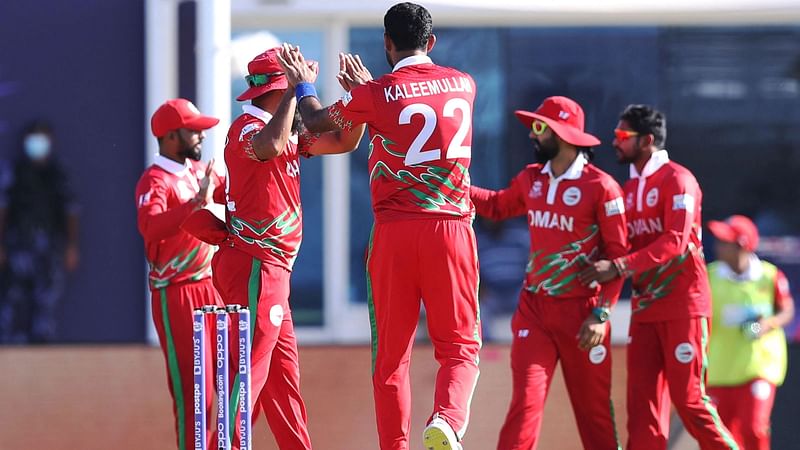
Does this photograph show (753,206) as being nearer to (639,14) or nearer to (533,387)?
(639,14)

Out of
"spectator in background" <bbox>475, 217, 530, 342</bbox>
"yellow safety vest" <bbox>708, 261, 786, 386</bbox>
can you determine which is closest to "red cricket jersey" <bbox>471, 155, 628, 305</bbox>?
"yellow safety vest" <bbox>708, 261, 786, 386</bbox>

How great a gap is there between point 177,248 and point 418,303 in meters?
1.69

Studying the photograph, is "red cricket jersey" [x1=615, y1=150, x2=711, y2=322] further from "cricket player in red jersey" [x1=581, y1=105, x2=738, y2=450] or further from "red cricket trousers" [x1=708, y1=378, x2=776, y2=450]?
"red cricket trousers" [x1=708, y1=378, x2=776, y2=450]

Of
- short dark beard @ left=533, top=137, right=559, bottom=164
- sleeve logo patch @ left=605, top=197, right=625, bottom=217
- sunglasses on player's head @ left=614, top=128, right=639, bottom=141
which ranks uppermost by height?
sunglasses on player's head @ left=614, top=128, right=639, bottom=141

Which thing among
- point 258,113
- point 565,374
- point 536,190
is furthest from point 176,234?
point 565,374

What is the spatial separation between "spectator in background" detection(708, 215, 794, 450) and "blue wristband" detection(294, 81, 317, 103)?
3.28 m

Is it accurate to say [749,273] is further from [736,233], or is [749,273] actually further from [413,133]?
[413,133]

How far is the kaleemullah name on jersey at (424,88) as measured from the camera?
18.9 ft

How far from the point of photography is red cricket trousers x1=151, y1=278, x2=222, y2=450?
679cm

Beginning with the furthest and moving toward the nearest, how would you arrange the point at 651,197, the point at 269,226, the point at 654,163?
the point at 654,163 → the point at 651,197 → the point at 269,226

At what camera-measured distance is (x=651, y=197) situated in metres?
7.27

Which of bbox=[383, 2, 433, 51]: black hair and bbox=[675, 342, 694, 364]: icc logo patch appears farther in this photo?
bbox=[675, 342, 694, 364]: icc logo patch

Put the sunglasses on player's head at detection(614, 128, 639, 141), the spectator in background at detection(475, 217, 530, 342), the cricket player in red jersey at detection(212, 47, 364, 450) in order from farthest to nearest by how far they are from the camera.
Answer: the spectator in background at detection(475, 217, 530, 342)
the sunglasses on player's head at detection(614, 128, 639, 141)
the cricket player in red jersey at detection(212, 47, 364, 450)

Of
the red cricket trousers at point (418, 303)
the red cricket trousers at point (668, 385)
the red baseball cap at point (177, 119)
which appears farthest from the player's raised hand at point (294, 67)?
the red cricket trousers at point (668, 385)
